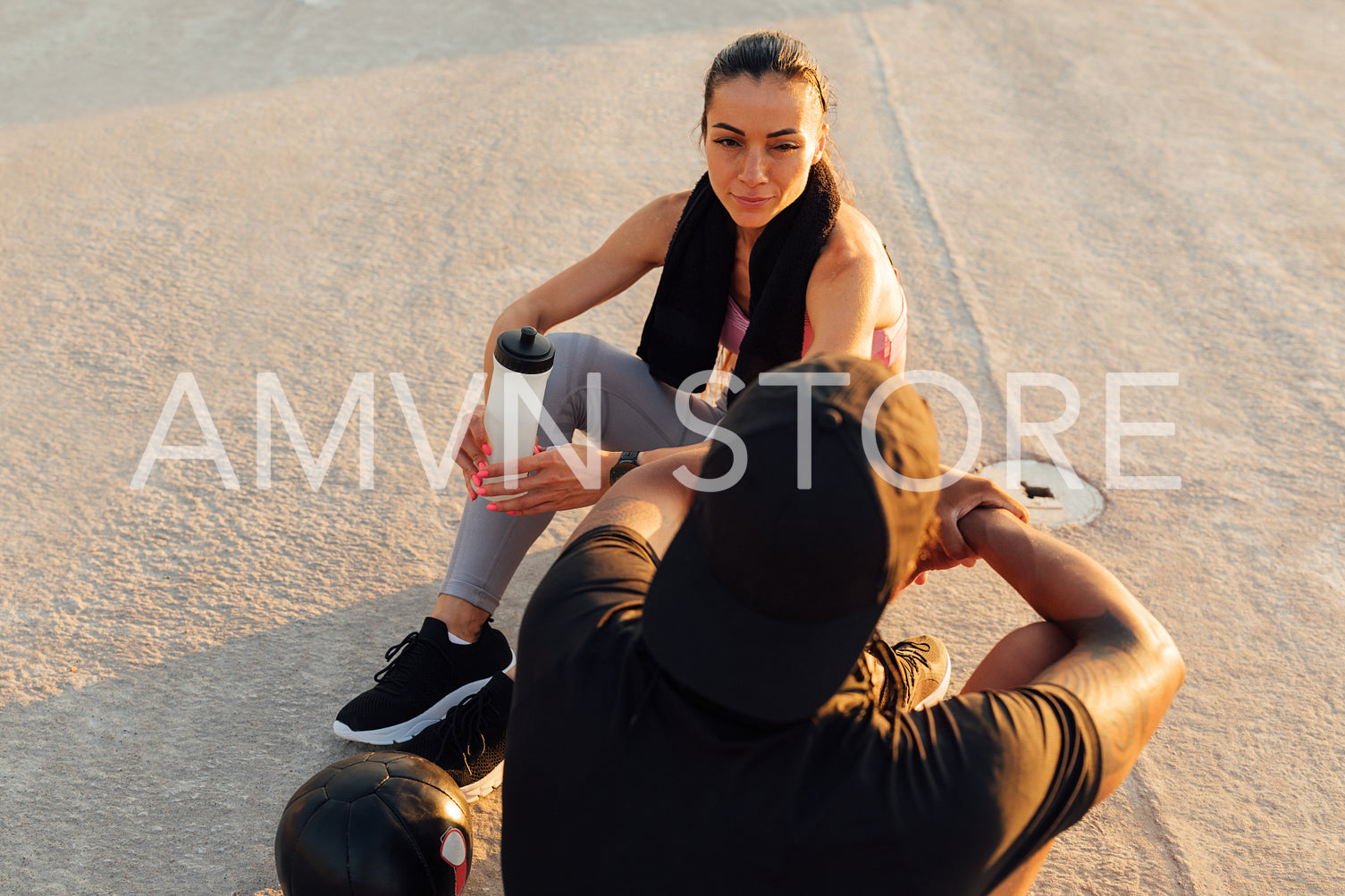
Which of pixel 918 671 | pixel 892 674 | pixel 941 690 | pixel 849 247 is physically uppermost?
pixel 849 247

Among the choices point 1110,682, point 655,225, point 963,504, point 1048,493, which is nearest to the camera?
point 1110,682

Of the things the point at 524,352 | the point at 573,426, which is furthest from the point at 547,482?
the point at 573,426

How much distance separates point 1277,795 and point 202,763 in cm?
247

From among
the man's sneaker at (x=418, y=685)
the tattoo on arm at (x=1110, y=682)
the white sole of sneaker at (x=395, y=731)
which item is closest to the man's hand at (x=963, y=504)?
the tattoo on arm at (x=1110, y=682)

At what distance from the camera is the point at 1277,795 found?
2.52 meters

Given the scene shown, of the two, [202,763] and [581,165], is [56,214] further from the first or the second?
[202,763]

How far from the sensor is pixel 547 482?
8.16 ft

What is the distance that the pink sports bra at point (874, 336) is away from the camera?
2.76 m

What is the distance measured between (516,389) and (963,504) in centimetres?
97

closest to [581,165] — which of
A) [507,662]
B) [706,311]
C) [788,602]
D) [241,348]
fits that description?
[241,348]

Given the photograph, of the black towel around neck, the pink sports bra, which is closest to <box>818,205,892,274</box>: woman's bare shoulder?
the black towel around neck

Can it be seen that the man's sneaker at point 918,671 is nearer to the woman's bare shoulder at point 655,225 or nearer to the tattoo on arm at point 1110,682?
the tattoo on arm at point 1110,682

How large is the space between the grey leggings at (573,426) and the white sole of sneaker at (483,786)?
40cm

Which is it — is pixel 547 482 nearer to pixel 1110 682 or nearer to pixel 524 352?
pixel 524 352
